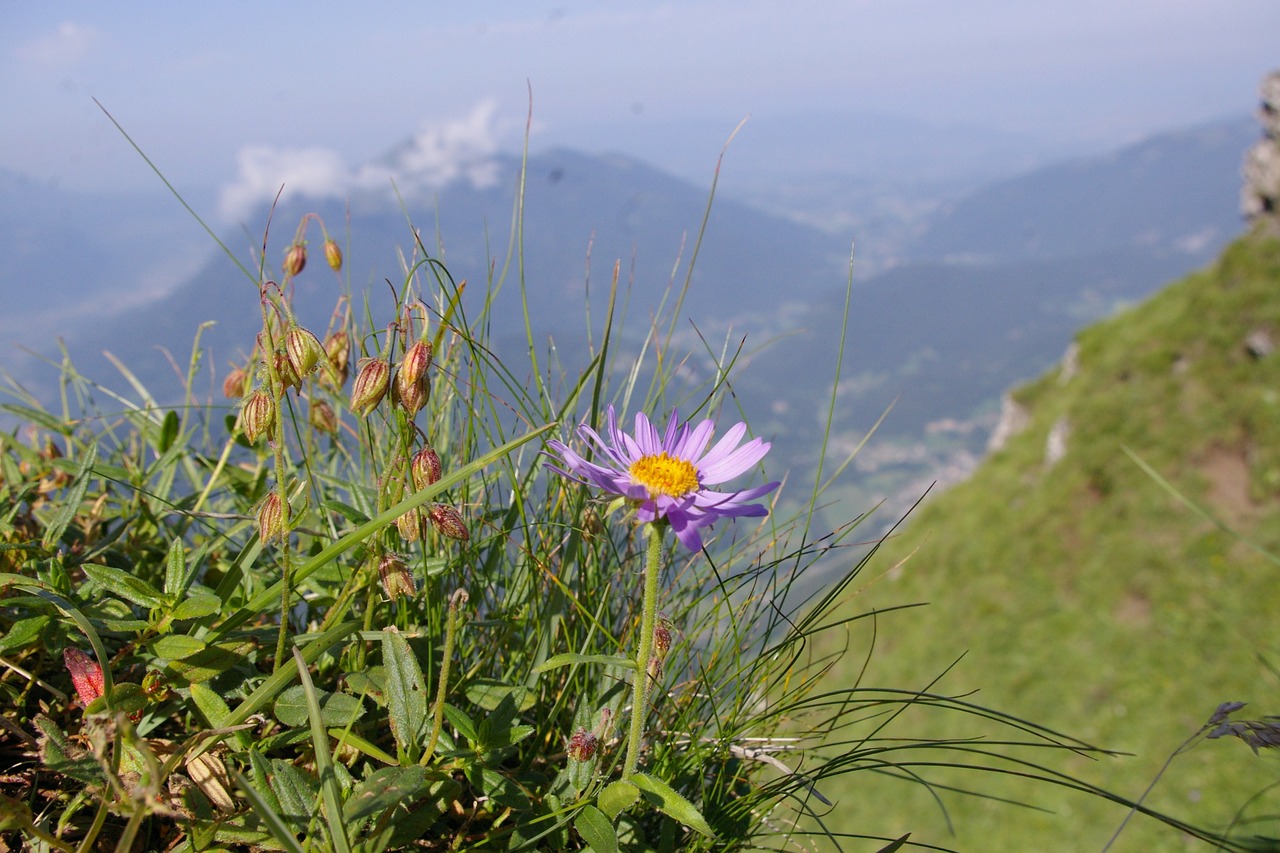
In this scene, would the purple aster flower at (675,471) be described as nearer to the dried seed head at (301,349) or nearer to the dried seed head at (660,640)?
the dried seed head at (660,640)

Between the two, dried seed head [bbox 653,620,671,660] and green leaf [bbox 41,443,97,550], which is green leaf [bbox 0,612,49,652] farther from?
dried seed head [bbox 653,620,671,660]

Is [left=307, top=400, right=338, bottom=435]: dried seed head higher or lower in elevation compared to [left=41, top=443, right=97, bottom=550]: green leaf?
higher

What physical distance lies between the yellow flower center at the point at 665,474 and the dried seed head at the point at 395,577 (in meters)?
0.38

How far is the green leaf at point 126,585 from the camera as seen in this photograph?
1.35m

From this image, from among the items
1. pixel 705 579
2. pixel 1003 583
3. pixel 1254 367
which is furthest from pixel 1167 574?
pixel 705 579

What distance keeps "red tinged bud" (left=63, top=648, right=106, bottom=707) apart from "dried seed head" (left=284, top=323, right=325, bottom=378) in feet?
1.84

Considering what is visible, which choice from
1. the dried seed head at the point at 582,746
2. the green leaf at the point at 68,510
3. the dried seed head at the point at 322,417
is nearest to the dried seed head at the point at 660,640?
the dried seed head at the point at 582,746

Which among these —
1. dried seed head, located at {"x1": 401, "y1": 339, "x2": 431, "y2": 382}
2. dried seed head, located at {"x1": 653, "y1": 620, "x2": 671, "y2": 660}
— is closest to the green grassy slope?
dried seed head, located at {"x1": 653, "y1": 620, "x2": 671, "y2": 660}

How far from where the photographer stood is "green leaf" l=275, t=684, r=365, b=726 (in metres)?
1.25

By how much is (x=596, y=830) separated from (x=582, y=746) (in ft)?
0.38

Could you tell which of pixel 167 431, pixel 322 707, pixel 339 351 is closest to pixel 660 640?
pixel 322 707

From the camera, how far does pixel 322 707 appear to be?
1302 mm

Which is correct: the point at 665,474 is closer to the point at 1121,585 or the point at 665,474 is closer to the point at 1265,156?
the point at 1121,585

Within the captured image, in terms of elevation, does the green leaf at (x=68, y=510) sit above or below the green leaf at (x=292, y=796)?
above
